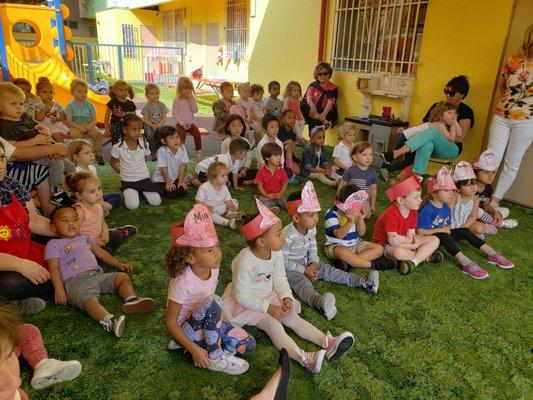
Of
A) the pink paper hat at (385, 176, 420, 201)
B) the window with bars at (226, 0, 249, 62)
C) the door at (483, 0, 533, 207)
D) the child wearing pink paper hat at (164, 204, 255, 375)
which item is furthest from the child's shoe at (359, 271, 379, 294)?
the window with bars at (226, 0, 249, 62)

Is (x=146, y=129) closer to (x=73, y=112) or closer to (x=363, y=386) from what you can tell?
(x=73, y=112)

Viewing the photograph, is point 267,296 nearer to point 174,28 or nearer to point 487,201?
point 487,201

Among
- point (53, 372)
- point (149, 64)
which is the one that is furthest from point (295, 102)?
point (149, 64)

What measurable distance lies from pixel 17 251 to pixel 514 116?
483cm

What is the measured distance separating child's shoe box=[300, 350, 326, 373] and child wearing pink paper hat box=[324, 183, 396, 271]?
117 cm

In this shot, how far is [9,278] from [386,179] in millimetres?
4678

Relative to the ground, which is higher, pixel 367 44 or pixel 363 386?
pixel 367 44

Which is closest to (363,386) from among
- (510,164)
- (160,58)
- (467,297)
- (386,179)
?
(467,297)

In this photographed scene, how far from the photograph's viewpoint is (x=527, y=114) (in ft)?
14.1

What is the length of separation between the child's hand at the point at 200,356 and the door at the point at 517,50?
15.2 feet

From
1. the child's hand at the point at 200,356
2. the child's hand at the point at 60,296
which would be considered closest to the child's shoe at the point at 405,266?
the child's hand at the point at 200,356

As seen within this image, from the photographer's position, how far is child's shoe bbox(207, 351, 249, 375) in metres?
2.08

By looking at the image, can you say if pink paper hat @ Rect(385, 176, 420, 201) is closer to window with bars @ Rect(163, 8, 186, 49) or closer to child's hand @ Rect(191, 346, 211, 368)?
child's hand @ Rect(191, 346, 211, 368)

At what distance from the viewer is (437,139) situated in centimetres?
503
